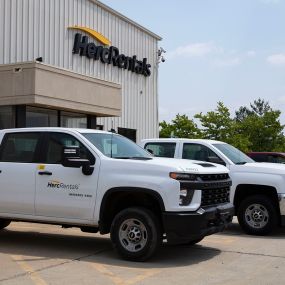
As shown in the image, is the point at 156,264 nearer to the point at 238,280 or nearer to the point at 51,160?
the point at 238,280

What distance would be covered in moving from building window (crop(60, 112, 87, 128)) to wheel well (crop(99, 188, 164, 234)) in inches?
459

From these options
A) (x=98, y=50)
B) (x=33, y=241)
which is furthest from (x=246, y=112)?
(x=33, y=241)

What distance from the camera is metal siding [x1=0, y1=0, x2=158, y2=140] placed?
65.8ft

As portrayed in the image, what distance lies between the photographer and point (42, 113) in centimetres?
1888

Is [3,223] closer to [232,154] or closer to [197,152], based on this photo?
[197,152]

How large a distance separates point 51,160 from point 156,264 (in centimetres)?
240

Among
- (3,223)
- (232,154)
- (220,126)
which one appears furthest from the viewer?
(220,126)

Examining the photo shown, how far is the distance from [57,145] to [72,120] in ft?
38.9

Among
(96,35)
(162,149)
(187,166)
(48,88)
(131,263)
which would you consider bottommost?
(131,263)

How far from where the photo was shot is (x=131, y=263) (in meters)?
7.90

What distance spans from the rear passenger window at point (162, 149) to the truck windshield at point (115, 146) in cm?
283

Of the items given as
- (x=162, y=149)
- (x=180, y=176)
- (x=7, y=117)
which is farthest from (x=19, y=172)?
(x=7, y=117)

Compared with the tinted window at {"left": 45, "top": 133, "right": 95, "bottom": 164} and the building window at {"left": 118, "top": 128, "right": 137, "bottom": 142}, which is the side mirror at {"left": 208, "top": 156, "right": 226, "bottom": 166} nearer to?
the tinted window at {"left": 45, "top": 133, "right": 95, "bottom": 164}

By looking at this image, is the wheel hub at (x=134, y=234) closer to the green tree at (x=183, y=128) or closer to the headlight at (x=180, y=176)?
the headlight at (x=180, y=176)
